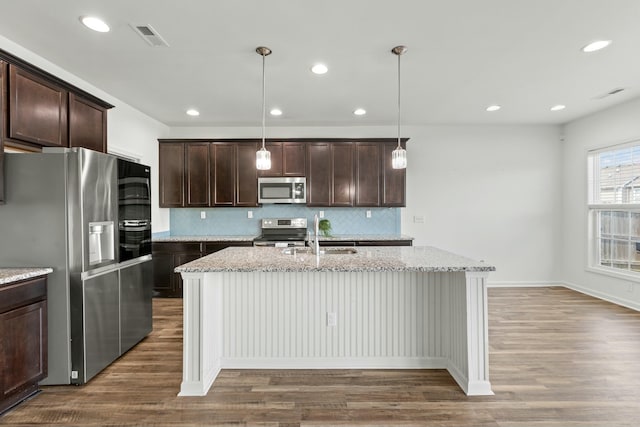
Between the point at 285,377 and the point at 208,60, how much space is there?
273 cm

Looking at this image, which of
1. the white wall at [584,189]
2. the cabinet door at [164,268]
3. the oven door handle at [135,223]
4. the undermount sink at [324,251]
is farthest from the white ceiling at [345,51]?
the cabinet door at [164,268]

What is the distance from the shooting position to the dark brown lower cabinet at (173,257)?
466 centimetres

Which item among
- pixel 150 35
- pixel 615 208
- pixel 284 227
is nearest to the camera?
pixel 150 35

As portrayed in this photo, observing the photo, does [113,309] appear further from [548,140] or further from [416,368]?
[548,140]

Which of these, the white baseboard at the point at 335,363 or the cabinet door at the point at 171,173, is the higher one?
the cabinet door at the point at 171,173

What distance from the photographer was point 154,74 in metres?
3.23

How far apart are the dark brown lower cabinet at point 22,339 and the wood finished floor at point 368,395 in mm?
143

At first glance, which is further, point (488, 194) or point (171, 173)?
point (488, 194)

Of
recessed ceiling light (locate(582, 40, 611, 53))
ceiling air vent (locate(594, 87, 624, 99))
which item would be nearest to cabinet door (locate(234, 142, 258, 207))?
recessed ceiling light (locate(582, 40, 611, 53))

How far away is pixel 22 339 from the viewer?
2.16 m

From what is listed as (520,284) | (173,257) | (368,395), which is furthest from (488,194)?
(173,257)

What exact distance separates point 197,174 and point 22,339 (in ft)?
10.4

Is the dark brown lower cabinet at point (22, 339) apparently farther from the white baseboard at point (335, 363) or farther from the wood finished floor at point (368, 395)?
the white baseboard at point (335, 363)

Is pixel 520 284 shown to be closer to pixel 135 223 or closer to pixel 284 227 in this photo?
pixel 284 227
